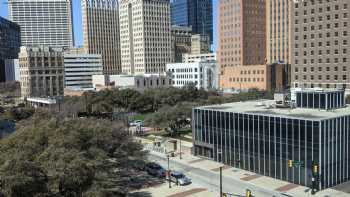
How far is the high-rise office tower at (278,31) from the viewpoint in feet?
562

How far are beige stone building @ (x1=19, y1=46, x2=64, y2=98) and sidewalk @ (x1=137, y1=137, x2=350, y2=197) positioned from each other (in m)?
130

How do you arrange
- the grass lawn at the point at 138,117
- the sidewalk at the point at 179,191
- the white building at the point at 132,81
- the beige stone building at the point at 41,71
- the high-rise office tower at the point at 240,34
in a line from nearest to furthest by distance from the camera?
1. the sidewalk at the point at 179,191
2. the grass lawn at the point at 138,117
3. the white building at the point at 132,81
4. the high-rise office tower at the point at 240,34
5. the beige stone building at the point at 41,71

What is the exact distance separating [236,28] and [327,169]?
138 m

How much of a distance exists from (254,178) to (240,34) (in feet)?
434

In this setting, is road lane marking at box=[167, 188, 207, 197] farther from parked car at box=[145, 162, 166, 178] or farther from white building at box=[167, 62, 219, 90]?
white building at box=[167, 62, 219, 90]

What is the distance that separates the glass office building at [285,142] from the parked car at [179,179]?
8558 mm

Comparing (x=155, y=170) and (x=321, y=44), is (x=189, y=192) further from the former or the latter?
(x=321, y=44)

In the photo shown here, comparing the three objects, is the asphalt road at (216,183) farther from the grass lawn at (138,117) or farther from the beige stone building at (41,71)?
the beige stone building at (41,71)

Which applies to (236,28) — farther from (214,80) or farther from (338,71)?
(338,71)

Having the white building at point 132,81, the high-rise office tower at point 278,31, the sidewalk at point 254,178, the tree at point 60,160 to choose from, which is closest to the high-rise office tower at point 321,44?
the high-rise office tower at point 278,31

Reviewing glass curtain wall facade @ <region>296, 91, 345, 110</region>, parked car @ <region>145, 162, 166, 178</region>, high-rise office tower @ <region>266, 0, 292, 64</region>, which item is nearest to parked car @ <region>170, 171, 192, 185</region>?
parked car @ <region>145, 162, 166, 178</region>

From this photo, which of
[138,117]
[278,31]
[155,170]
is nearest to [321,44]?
[138,117]

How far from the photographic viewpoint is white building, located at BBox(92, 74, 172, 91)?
6673 inches

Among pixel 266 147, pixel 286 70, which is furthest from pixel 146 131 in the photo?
pixel 286 70
